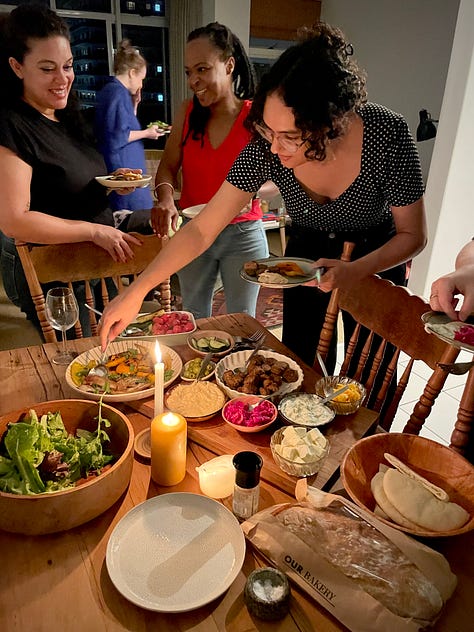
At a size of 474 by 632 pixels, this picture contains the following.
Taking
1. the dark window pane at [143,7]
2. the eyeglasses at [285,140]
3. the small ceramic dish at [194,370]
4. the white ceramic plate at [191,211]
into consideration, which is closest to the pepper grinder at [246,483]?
the small ceramic dish at [194,370]

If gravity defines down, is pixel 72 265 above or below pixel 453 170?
below

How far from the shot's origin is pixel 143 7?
6324mm

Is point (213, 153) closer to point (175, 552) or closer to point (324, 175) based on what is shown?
point (324, 175)

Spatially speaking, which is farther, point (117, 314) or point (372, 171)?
point (372, 171)

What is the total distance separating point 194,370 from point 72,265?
2.31 ft

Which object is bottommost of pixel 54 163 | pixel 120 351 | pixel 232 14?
pixel 120 351

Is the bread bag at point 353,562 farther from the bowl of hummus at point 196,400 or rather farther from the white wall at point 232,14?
the white wall at point 232,14

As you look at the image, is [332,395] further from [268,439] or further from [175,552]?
[175,552]

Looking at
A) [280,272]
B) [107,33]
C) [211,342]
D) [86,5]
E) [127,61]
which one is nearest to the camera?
[211,342]

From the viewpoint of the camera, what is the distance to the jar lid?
83 centimetres

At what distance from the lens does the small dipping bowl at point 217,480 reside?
35.4 inches

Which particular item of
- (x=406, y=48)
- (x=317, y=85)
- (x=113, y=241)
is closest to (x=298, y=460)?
(x=317, y=85)

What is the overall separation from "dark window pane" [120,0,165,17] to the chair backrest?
6.40 metres

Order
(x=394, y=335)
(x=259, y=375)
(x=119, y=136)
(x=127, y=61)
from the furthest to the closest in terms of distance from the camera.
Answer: (x=127, y=61) → (x=119, y=136) → (x=394, y=335) → (x=259, y=375)
